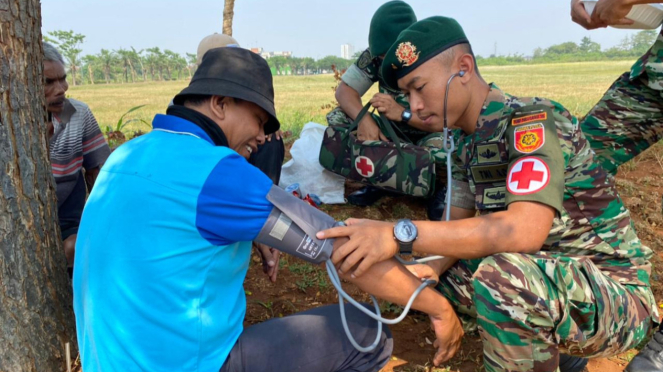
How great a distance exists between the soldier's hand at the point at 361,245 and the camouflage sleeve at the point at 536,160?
0.49 metres

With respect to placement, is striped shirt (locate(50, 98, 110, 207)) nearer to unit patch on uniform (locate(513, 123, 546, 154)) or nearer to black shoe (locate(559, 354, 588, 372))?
unit patch on uniform (locate(513, 123, 546, 154))

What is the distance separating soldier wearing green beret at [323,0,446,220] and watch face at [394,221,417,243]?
2.13 metres

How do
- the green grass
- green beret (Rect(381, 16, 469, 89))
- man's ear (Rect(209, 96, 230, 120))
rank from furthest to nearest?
the green grass
green beret (Rect(381, 16, 469, 89))
man's ear (Rect(209, 96, 230, 120))

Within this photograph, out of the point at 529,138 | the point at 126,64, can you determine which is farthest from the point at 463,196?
the point at 126,64

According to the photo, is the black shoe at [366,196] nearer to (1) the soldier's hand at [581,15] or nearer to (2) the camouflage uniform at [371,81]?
(2) the camouflage uniform at [371,81]

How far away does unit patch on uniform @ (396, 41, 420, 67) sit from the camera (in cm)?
224

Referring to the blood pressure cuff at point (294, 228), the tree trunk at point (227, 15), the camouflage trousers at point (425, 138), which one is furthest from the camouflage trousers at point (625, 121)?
the tree trunk at point (227, 15)

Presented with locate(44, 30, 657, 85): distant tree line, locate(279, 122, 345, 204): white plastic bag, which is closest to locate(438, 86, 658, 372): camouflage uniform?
locate(279, 122, 345, 204): white plastic bag

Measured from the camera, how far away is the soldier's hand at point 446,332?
213 centimetres

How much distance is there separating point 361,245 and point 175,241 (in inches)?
25.1

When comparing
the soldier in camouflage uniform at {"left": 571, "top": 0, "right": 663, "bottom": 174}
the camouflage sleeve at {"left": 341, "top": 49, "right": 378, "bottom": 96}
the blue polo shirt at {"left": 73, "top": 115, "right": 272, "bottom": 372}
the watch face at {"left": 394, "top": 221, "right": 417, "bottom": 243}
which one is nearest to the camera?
the blue polo shirt at {"left": 73, "top": 115, "right": 272, "bottom": 372}

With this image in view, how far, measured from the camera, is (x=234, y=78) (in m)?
1.77

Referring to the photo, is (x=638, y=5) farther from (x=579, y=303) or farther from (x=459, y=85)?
(x=579, y=303)

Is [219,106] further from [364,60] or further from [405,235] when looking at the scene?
[364,60]
